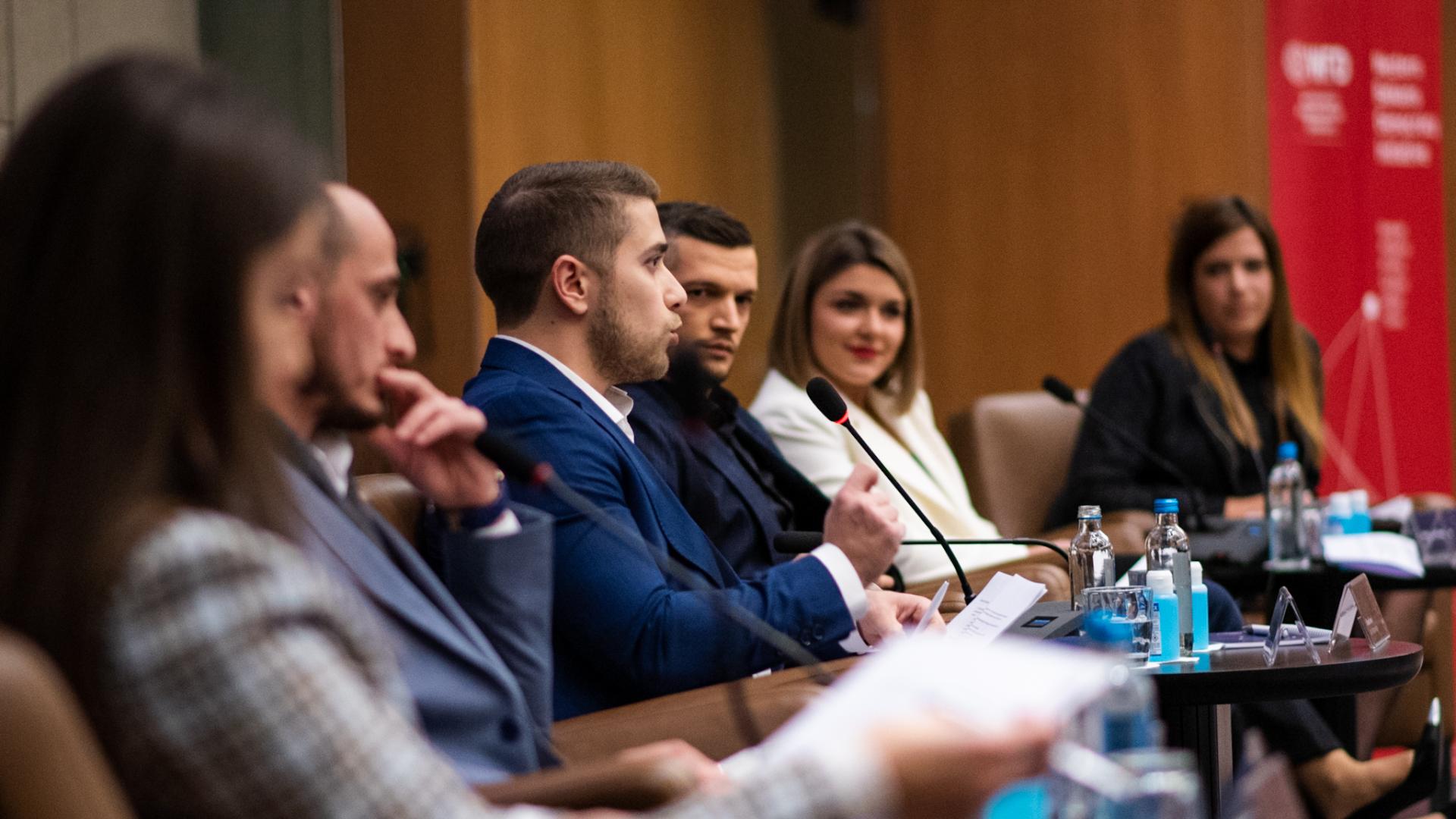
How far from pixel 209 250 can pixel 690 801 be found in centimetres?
52

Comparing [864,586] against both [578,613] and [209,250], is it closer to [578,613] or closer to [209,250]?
[578,613]

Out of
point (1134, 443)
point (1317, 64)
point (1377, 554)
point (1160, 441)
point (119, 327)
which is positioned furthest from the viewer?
point (1317, 64)

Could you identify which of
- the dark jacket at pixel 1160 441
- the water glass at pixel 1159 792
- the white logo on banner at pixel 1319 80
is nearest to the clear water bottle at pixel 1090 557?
the water glass at pixel 1159 792

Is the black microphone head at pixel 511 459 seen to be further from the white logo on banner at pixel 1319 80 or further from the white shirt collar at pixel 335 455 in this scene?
the white logo on banner at pixel 1319 80

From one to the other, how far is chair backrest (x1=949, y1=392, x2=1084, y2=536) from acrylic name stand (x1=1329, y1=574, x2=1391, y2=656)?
187 centimetres

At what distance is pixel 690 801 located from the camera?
1.05 metres

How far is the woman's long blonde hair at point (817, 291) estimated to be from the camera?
3504 mm

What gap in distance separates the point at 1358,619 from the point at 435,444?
1312 mm

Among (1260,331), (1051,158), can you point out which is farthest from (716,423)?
(1051,158)

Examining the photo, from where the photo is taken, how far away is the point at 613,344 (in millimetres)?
2297

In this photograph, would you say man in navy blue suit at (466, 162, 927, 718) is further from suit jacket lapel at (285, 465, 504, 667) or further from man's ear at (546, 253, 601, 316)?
suit jacket lapel at (285, 465, 504, 667)

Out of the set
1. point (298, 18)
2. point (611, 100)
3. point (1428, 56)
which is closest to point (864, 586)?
point (298, 18)

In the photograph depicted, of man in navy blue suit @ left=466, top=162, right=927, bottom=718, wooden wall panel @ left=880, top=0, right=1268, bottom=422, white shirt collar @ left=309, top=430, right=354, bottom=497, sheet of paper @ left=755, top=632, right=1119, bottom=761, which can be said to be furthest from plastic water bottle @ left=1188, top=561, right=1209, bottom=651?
wooden wall panel @ left=880, top=0, right=1268, bottom=422

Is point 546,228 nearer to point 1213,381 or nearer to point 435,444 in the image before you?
point 435,444
